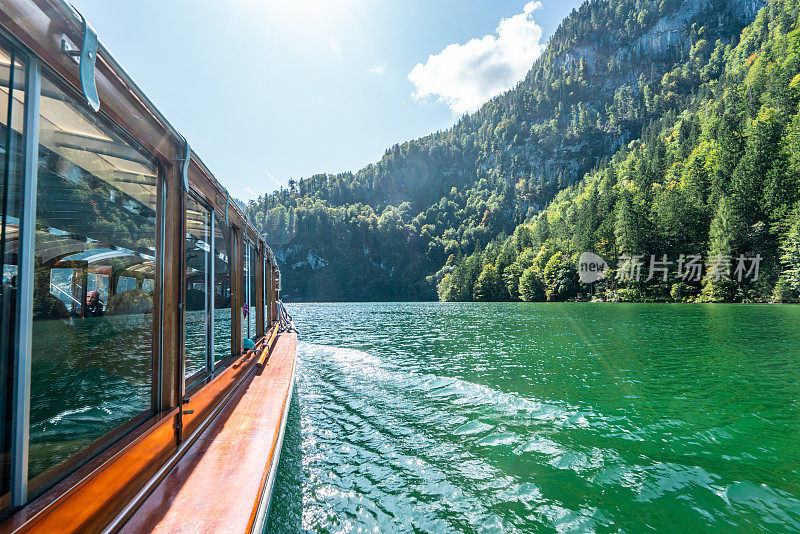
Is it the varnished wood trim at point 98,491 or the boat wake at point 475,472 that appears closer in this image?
the varnished wood trim at point 98,491

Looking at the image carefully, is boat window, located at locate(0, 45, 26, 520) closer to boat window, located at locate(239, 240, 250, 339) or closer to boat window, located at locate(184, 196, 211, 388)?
boat window, located at locate(184, 196, 211, 388)

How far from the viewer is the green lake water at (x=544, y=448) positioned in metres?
3.58

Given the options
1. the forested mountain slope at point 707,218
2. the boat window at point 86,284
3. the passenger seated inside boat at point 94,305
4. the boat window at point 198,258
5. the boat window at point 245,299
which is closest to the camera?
the boat window at point 86,284

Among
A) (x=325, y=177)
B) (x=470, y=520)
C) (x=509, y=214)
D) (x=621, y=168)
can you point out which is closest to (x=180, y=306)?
(x=470, y=520)

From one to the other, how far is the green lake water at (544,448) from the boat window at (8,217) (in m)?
2.39

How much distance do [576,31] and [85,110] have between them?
254661 millimetres

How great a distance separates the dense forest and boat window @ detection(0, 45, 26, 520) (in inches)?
2107

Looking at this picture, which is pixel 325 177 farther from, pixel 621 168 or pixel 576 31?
pixel 576 31

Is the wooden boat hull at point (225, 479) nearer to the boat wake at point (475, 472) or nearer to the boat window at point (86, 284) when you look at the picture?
the boat window at point (86, 284)

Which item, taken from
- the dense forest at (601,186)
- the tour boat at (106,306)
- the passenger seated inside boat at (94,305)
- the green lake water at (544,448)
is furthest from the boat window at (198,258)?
the dense forest at (601,186)

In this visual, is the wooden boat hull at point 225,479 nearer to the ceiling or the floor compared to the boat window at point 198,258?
nearer to the floor

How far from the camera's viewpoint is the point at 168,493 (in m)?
2.47

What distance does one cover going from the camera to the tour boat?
1.90 metres

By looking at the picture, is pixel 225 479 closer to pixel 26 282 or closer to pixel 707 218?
pixel 26 282
